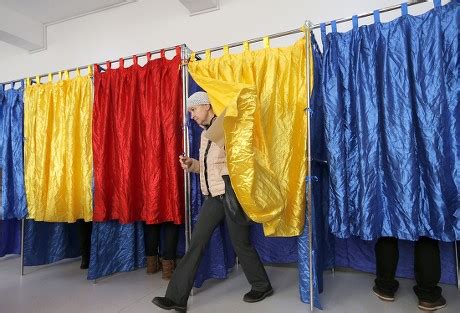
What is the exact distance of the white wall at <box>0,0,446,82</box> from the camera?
272 centimetres

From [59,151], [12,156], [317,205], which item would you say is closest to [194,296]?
[317,205]

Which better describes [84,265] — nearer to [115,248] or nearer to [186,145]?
[115,248]

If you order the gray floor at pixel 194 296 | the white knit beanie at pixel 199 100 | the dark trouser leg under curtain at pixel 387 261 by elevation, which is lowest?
the gray floor at pixel 194 296

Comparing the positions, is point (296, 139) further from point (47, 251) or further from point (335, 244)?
point (47, 251)

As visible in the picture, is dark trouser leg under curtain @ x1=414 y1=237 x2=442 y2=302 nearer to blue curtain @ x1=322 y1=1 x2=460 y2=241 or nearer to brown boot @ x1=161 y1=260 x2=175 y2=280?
blue curtain @ x1=322 y1=1 x2=460 y2=241

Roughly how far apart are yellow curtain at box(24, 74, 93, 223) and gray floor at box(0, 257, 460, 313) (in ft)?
1.72

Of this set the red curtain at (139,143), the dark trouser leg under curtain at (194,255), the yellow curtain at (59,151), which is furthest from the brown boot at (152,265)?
the dark trouser leg under curtain at (194,255)

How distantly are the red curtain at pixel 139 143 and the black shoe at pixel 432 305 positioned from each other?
1586 millimetres

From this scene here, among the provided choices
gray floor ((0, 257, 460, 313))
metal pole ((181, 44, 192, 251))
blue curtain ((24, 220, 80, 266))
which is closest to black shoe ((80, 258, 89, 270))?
gray floor ((0, 257, 460, 313))

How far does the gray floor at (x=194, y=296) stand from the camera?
1.77m

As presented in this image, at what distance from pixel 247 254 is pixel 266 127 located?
81 centimetres

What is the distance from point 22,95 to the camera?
2.77m

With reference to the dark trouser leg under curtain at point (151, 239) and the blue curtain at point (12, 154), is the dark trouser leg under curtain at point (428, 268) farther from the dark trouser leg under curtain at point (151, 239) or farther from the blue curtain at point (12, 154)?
the blue curtain at point (12, 154)

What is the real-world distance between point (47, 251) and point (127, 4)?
284 cm
